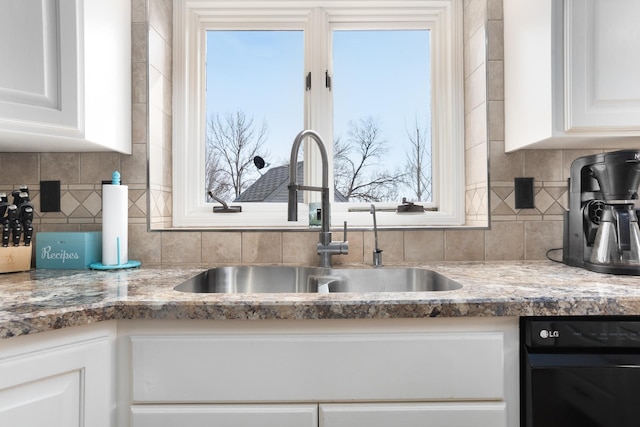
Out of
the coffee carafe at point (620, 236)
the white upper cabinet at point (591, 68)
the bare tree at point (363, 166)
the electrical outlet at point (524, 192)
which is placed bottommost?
the coffee carafe at point (620, 236)

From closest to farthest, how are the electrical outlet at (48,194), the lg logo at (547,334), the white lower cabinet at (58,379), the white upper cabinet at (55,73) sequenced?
the white lower cabinet at (58,379) → the lg logo at (547,334) → the white upper cabinet at (55,73) → the electrical outlet at (48,194)

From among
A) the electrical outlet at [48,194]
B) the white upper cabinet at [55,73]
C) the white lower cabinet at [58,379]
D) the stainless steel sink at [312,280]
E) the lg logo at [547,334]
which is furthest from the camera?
the electrical outlet at [48,194]

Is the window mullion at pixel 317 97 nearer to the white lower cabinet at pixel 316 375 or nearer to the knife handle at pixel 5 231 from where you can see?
the white lower cabinet at pixel 316 375

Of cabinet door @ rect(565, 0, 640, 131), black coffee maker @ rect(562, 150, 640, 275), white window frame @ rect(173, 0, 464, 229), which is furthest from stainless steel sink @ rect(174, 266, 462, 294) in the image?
cabinet door @ rect(565, 0, 640, 131)

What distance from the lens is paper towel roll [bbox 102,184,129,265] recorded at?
137 centimetres

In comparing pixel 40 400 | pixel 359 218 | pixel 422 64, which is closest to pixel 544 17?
pixel 422 64

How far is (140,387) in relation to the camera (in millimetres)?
889

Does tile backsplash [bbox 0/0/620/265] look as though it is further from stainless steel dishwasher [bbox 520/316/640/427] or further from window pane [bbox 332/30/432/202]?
stainless steel dishwasher [bbox 520/316/640/427]

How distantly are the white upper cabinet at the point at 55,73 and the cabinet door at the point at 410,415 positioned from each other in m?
1.10

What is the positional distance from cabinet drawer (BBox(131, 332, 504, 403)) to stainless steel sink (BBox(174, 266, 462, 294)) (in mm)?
436

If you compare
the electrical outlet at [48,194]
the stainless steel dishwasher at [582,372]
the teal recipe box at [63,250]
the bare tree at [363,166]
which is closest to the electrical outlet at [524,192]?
the bare tree at [363,166]

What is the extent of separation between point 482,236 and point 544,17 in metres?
0.78

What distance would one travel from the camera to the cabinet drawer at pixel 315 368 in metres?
0.89

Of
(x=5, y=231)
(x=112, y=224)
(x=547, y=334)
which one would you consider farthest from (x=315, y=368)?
(x=5, y=231)
